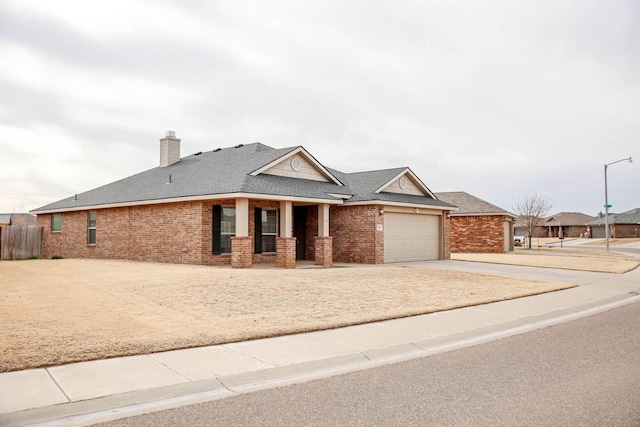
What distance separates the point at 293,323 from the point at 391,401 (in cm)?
399

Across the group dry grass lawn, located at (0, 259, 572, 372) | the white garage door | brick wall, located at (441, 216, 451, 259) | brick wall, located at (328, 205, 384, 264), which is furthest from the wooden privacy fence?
brick wall, located at (441, 216, 451, 259)

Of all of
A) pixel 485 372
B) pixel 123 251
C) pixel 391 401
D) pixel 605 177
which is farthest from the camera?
pixel 605 177

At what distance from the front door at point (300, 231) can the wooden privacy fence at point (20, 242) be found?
13617 mm

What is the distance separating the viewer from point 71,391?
17.7ft

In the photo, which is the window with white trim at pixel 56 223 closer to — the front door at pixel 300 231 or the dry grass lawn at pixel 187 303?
the dry grass lawn at pixel 187 303

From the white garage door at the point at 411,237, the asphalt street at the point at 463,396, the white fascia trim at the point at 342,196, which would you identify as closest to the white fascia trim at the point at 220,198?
the white fascia trim at the point at 342,196

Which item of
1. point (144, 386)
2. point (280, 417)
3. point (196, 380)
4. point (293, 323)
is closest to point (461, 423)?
point (280, 417)

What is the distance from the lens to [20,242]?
25.4 meters

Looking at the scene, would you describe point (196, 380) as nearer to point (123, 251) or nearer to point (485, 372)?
point (485, 372)

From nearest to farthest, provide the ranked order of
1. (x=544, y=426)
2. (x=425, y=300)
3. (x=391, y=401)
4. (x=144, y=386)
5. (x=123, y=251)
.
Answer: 1. (x=544, y=426)
2. (x=391, y=401)
3. (x=144, y=386)
4. (x=425, y=300)
5. (x=123, y=251)

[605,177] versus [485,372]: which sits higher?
[605,177]

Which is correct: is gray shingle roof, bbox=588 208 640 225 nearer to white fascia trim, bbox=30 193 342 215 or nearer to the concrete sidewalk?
white fascia trim, bbox=30 193 342 215

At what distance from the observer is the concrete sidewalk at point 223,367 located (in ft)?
16.6

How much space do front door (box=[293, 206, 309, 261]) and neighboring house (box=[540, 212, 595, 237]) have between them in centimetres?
6880
